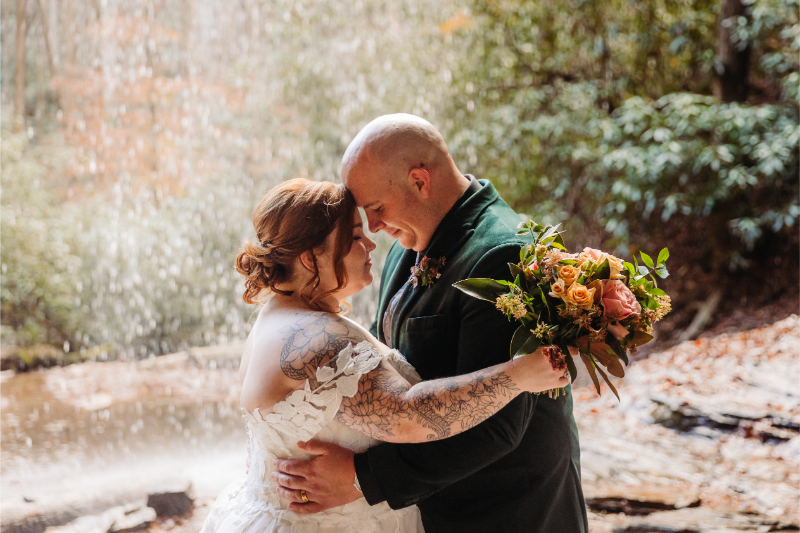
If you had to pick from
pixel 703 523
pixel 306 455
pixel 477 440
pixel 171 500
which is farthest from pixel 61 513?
pixel 703 523

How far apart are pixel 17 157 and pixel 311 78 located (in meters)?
3.99

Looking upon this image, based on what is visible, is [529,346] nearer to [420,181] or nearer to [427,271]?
[427,271]

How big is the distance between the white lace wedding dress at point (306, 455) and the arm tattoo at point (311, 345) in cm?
3

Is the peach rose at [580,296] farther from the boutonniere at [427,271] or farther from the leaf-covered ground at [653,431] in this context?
A: the leaf-covered ground at [653,431]

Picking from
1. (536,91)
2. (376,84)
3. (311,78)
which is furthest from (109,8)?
(536,91)

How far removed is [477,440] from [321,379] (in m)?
0.42

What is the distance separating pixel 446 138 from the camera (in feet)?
23.0

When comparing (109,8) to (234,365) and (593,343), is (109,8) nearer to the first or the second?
(234,365)

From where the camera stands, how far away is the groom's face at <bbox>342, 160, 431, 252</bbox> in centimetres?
191

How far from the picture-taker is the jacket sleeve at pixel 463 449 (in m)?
1.57

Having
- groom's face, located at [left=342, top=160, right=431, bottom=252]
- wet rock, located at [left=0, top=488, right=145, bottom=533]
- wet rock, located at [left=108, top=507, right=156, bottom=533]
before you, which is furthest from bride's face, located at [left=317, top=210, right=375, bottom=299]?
wet rock, located at [left=0, top=488, right=145, bottom=533]

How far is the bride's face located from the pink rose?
2.12 ft

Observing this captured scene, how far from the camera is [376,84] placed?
7094 millimetres

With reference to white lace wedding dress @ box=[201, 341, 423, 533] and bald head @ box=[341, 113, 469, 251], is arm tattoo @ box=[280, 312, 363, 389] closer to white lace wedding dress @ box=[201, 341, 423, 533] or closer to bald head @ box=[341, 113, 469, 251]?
white lace wedding dress @ box=[201, 341, 423, 533]
